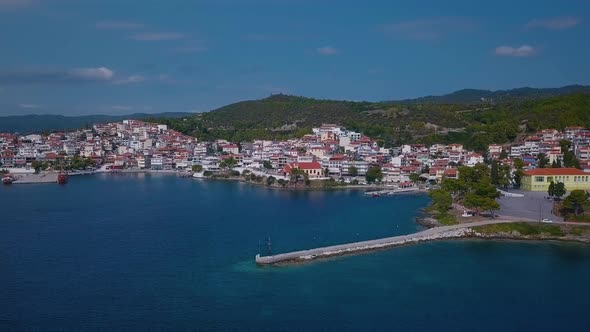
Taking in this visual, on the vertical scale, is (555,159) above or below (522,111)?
below

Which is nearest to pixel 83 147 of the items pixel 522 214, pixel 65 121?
pixel 522 214

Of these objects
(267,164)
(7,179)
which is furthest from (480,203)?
(7,179)

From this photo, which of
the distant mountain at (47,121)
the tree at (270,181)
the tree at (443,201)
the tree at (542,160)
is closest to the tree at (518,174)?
the tree at (542,160)

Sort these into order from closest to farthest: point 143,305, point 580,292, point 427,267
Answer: point 143,305 < point 580,292 < point 427,267

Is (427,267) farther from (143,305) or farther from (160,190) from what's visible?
(160,190)

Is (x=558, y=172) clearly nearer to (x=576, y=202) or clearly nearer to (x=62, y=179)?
(x=576, y=202)

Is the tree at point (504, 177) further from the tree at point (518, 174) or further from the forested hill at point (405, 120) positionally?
Result: the forested hill at point (405, 120)

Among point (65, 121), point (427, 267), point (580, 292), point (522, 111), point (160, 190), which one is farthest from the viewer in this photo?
point (65, 121)

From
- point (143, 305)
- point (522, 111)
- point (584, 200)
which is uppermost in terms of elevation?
point (522, 111)

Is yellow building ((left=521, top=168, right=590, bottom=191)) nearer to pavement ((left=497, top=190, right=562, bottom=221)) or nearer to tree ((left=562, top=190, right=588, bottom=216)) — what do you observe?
pavement ((left=497, top=190, right=562, bottom=221))
